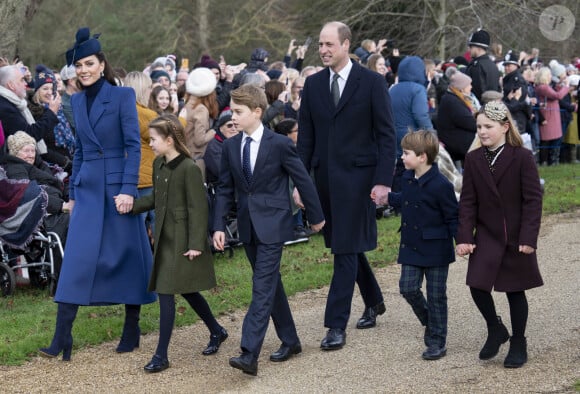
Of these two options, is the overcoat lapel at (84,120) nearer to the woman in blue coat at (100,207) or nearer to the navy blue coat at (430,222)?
the woman in blue coat at (100,207)

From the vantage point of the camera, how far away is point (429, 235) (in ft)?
21.8

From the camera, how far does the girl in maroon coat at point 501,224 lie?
6340mm

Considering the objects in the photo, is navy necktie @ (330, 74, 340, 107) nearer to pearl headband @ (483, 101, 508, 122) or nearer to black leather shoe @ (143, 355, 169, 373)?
pearl headband @ (483, 101, 508, 122)

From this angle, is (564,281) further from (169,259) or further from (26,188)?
(26,188)

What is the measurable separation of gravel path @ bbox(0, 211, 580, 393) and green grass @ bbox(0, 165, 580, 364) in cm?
23

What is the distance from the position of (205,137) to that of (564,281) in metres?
4.09

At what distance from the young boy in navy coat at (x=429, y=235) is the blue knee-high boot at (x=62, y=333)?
2206mm

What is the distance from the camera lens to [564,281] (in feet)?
29.1

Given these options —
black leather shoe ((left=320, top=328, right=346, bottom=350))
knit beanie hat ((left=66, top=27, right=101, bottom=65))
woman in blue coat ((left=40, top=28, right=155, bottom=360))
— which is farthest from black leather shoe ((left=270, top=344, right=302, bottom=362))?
knit beanie hat ((left=66, top=27, right=101, bottom=65))

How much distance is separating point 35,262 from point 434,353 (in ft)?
14.2

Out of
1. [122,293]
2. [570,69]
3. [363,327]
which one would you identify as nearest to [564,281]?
[363,327]

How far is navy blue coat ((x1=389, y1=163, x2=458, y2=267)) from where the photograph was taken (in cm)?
664

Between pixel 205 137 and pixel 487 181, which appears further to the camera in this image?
pixel 205 137

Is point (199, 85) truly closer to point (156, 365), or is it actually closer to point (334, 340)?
point (334, 340)
